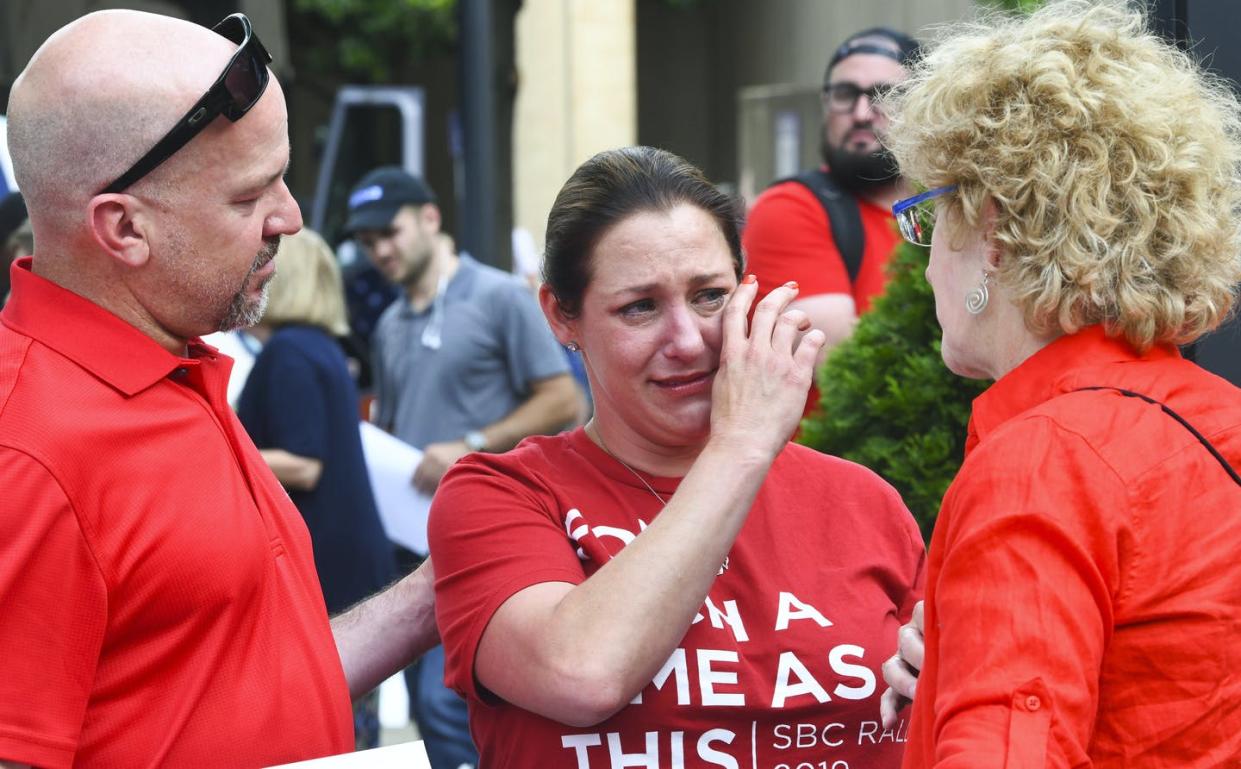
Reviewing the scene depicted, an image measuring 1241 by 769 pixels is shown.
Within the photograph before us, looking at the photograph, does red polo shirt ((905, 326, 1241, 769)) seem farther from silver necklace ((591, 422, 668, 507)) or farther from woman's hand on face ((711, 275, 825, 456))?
silver necklace ((591, 422, 668, 507))

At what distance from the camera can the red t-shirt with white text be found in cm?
211

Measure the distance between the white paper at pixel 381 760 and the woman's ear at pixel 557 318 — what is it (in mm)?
843

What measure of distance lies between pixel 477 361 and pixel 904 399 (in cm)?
289

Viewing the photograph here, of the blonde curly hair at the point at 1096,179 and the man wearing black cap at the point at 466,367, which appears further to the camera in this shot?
the man wearing black cap at the point at 466,367

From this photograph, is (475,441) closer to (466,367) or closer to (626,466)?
(466,367)

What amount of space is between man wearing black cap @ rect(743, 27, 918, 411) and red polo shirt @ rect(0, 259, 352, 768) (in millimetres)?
2295

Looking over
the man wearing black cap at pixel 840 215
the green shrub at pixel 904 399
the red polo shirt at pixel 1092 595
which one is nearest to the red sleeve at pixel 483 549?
the red polo shirt at pixel 1092 595

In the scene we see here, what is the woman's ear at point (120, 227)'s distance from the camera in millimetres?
1893

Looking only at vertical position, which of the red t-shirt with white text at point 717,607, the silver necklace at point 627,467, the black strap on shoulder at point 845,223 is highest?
the black strap on shoulder at point 845,223

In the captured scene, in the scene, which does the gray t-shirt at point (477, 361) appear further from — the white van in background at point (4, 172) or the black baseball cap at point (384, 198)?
the white van in background at point (4, 172)

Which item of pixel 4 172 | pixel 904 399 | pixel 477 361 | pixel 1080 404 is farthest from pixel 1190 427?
pixel 4 172

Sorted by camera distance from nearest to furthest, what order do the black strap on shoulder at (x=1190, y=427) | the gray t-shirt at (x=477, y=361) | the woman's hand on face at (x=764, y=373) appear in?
the black strap on shoulder at (x=1190, y=427)
the woman's hand on face at (x=764, y=373)
the gray t-shirt at (x=477, y=361)

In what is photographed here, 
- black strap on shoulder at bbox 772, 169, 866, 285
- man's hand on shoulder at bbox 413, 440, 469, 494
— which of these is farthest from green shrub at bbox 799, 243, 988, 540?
man's hand on shoulder at bbox 413, 440, 469, 494

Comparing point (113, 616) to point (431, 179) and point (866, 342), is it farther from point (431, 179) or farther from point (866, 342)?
point (431, 179)
